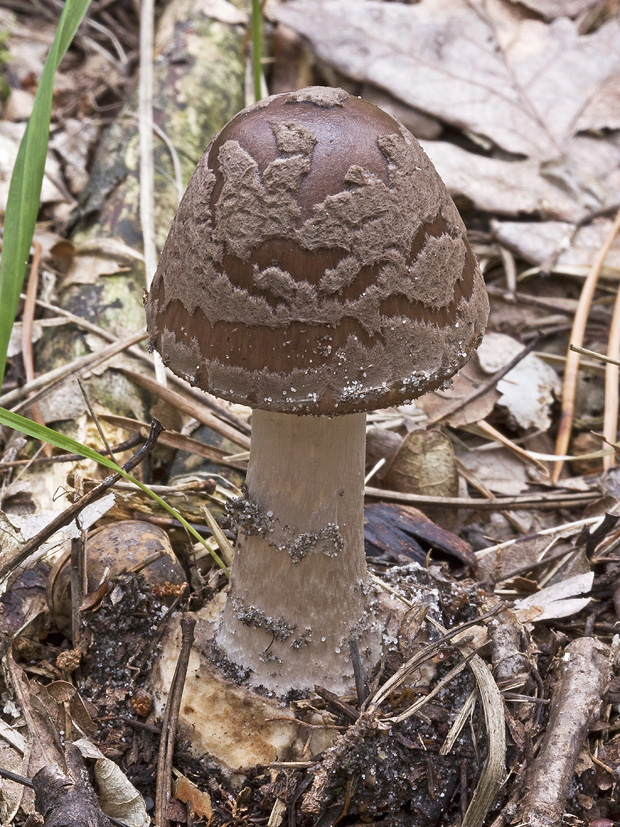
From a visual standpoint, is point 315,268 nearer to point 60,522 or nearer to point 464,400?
point 60,522

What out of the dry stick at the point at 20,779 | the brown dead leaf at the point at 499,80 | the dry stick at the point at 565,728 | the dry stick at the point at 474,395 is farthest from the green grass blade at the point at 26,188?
the brown dead leaf at the point at 499,80

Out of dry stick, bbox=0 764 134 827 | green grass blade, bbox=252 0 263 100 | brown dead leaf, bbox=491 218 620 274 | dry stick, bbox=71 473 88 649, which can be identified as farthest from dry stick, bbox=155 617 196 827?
brown dead leaf, bbox=491 218 620 274

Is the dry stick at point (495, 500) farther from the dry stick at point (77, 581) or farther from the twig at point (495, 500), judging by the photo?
the dry stick at point (77, 581)

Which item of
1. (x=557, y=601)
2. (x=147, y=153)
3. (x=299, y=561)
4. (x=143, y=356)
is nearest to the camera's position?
(x=299, y=561)

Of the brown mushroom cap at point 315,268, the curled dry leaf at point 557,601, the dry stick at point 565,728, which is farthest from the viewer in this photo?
the curled dry leaf at point 557,601

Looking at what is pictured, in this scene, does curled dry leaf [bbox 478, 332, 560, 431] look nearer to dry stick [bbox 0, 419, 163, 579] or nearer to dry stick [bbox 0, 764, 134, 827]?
dry stick [bbox 0, 419, 163, 579]

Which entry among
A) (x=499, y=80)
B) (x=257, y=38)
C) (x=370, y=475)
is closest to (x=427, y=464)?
(x=370, y=475)

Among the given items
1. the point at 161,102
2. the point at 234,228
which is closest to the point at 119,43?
the point at 161,102
